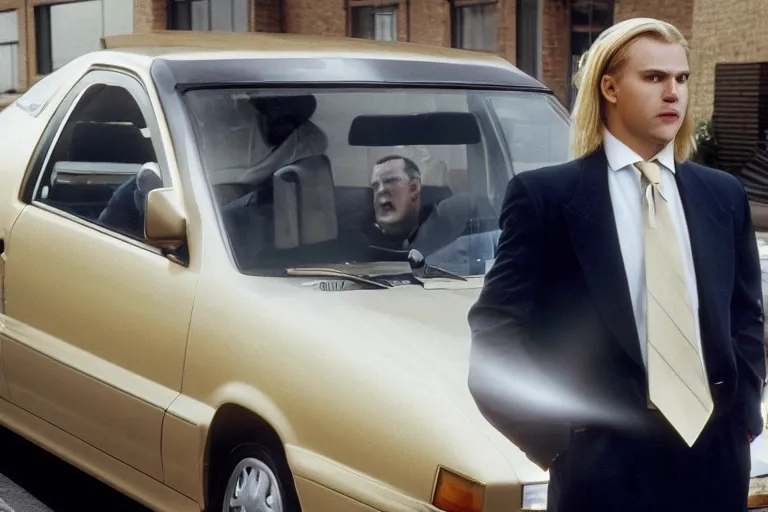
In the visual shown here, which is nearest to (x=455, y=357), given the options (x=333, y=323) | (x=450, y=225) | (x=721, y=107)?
(x=333, y=323)

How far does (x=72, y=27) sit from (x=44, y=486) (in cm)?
2773

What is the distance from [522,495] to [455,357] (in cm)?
50

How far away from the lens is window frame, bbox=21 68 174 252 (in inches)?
196

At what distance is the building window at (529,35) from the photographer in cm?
2100

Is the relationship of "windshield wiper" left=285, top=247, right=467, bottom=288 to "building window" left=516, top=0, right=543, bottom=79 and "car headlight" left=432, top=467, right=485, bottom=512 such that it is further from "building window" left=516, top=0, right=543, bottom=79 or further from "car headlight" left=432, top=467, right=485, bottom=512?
"building window" left=516, top=0, right=543, bottom=79

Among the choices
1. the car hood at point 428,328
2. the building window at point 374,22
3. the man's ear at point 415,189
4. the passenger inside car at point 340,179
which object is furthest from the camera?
the building window at point 374,22

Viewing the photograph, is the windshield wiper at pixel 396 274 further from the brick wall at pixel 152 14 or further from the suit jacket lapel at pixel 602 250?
the brick wall at pixel 152 14

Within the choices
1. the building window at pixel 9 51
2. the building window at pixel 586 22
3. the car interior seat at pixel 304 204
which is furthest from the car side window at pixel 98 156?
the building window at pixel 9 51

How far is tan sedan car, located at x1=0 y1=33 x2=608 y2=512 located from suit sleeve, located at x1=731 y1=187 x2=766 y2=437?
643 millimetres

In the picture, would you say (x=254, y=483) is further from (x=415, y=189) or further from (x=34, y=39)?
(x=34, y=39)

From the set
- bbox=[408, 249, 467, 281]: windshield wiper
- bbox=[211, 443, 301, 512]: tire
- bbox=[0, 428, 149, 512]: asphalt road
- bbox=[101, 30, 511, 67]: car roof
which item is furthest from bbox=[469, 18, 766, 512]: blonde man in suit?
bbox=[0, 428, 149, 512]: asphalt road

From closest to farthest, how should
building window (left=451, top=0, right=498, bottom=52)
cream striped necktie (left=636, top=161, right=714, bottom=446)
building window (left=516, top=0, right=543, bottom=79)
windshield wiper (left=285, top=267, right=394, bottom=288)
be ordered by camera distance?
cream striped necktie (left=636, top=161, right=714, bottom=446)
windshield wiper (left=285, top=267, right=394, bottom=288)
building window (left=516, top=0, right=543, bottom=79)
building window (left=451, top=0, right=498, bottom=52)

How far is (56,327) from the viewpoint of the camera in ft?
17.4

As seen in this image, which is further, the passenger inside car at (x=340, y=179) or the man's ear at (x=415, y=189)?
the man's ear at (x=415, y=189)
